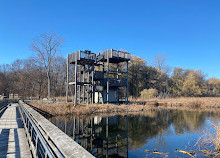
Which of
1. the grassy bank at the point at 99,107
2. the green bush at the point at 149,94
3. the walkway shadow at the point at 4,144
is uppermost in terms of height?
the green bush at the point at 149,94

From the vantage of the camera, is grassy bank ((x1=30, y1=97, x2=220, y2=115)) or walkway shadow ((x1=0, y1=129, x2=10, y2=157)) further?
grassy bank ((x1=30, y1=97, x2=220, y2=115))

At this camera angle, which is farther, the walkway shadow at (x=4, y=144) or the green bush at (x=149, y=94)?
the green bush at (x=149, y=94)

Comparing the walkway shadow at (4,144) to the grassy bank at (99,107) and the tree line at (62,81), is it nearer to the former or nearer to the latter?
the grassy bank at (99,107)

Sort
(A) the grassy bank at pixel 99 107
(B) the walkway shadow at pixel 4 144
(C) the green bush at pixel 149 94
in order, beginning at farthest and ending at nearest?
1. (C) the green bush at pixel 149 94
2. (A) the grassy bank at pixel 99 107
3. (B) the walkway shadow at pixel 4 144

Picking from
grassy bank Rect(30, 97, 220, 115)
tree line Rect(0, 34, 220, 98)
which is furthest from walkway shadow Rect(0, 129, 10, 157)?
tree line Rect(0, 34, 220, 98)

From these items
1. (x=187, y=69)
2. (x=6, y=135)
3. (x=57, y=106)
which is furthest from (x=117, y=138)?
(x=187, y=69)

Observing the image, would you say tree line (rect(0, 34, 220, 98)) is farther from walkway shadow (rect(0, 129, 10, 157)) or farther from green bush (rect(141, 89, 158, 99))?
walkway shadow (rect(0, 129, 10, 157))

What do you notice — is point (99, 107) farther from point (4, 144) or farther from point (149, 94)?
point (149, 94)

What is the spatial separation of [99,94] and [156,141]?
1737 cm

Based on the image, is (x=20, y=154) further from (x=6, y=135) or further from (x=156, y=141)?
(x=156, y=141)

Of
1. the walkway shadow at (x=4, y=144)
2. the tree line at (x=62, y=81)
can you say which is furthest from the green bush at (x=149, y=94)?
the walkway shadow at (x=4, y=144)

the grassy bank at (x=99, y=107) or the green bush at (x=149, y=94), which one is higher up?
the green bush at (x=149, y=94)

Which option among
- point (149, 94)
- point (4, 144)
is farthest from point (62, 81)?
point (4, 144)

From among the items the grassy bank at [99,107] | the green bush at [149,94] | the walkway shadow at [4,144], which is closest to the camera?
the walkway shadow at [4,144]
